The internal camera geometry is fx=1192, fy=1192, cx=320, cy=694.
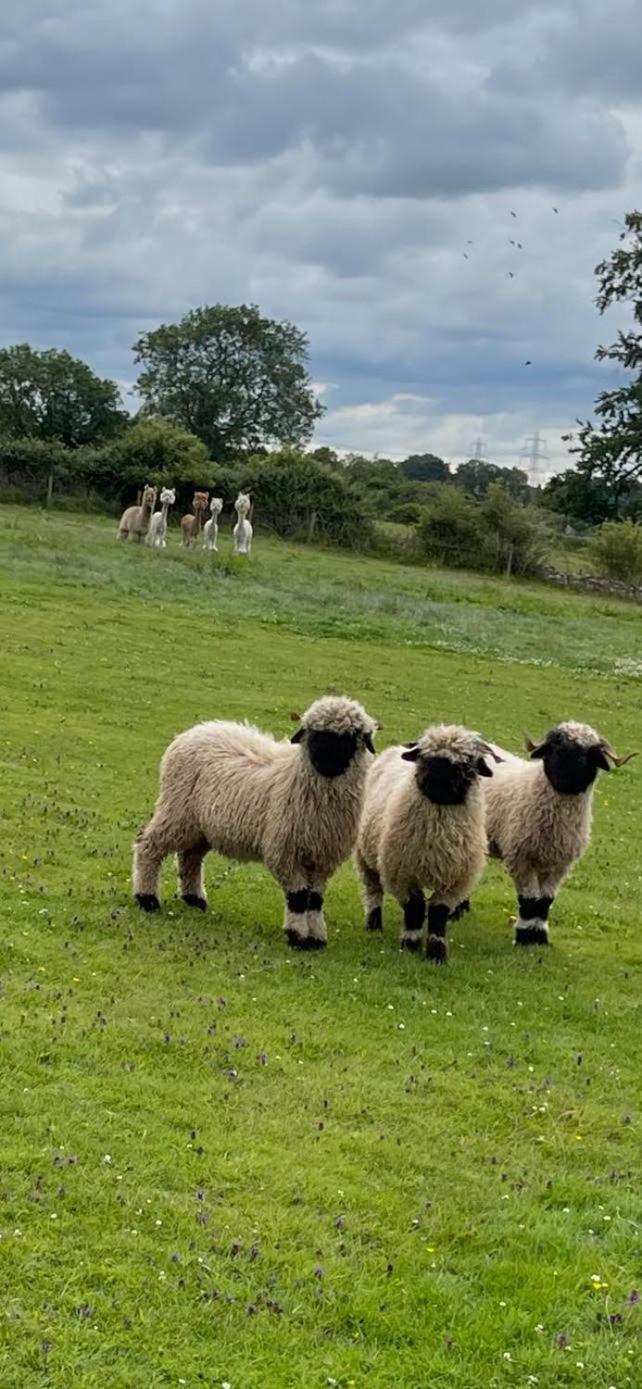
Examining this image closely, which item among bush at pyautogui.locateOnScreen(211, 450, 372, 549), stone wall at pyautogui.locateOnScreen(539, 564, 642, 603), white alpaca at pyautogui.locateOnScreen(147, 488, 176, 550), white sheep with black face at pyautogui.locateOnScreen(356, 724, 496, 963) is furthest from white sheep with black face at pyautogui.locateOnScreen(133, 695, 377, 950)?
bush at pyautogui.locateOnScreen(211, 450, 372, 549)

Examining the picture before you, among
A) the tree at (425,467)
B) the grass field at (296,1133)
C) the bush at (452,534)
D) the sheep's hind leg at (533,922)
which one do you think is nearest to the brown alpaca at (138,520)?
the bush at (452,534)

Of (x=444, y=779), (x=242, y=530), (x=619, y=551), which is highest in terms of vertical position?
(x=619, y=551)

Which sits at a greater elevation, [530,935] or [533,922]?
[533,922]

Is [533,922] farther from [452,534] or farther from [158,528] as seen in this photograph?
[452,534]

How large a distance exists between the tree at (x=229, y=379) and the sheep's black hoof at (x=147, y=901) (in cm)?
8884

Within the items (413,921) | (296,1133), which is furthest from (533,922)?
(296,1133)

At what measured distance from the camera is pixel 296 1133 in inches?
283

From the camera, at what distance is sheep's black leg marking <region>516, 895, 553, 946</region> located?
12133 mm

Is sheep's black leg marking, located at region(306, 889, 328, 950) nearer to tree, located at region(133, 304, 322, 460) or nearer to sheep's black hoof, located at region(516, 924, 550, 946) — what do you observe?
sheep's black hoof, located at region(516, 924, 550, 946)

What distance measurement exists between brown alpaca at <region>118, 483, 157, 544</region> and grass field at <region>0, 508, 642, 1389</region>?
30256 millimetres

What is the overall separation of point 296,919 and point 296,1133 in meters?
3.84

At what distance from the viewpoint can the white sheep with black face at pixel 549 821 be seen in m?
11.9

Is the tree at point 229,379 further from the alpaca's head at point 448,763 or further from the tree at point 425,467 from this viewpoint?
the alpaca's head at point 448,763

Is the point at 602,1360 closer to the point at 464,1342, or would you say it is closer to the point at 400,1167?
the point at 464,1342
